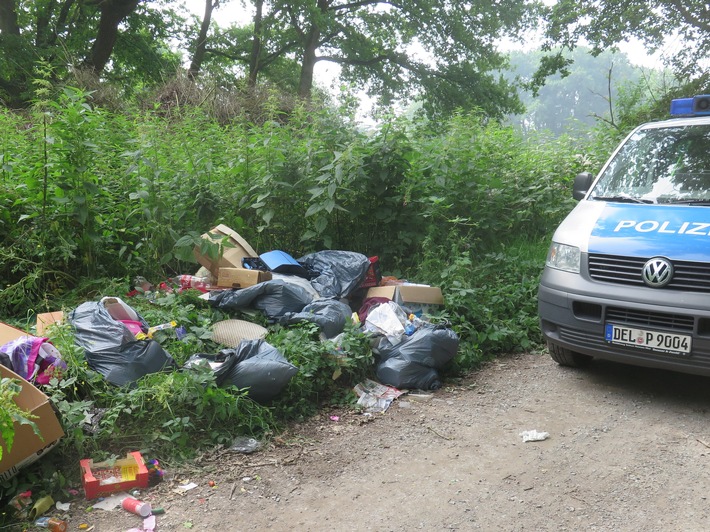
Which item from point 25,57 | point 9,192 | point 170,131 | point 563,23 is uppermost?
point 563,23

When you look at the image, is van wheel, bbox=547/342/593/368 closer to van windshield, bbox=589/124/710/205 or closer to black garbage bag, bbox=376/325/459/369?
black garbage bag, bbox=376/325/459/369

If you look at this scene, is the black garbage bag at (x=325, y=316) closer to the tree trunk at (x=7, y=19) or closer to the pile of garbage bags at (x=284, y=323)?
the pile of garbage bags at (x=284, y=323)

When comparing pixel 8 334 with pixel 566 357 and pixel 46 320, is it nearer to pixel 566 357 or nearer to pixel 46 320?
pixel 46 320

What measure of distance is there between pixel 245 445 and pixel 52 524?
1.20 metres

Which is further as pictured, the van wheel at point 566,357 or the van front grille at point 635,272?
the van wheel at point 566,357

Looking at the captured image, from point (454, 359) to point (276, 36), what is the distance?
24.7 meters

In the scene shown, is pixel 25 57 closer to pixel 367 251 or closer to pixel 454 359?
pixel 367 251

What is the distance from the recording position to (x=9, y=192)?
6.12m

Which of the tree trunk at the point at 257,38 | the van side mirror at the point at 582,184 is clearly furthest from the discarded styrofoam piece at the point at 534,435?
the tree trunk at the point at 257,38

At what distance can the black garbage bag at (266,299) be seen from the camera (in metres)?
5.66

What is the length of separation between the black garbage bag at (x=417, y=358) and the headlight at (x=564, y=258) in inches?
38.9

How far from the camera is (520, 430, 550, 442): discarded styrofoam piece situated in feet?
13.6

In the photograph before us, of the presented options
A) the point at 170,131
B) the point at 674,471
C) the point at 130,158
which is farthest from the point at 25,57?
the point at 674,471

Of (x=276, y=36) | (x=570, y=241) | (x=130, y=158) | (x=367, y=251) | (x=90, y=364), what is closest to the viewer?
(x=90, y=364)
